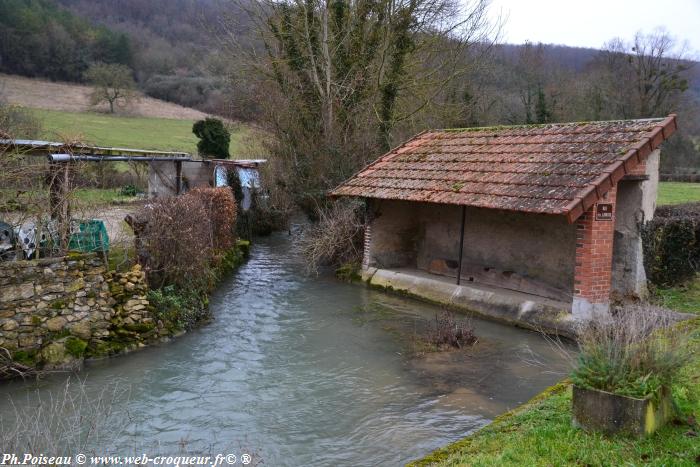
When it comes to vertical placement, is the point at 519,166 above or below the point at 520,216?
above

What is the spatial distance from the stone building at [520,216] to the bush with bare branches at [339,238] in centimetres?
111

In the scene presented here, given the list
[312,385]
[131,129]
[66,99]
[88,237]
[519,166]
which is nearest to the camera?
[312,385]

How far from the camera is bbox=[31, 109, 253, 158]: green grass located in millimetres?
37194

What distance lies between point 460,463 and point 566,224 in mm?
7908

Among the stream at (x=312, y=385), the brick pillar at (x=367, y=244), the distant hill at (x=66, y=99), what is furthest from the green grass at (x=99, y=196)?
the distant hill at (x=66, y=99)

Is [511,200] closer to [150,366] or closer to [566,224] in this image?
[566,224]

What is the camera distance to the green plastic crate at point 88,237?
9.69m

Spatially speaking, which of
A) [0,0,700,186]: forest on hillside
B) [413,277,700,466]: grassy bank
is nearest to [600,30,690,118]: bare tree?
[0,0,700,186]: forest on hillside

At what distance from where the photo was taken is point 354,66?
19.4m

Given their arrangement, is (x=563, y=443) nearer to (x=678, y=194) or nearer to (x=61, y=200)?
(x=61, y=200)

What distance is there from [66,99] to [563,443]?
5588 cm

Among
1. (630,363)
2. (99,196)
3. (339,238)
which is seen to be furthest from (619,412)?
(99,196)

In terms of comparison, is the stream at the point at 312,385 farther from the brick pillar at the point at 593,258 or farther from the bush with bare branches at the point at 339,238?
the bush with bare branches at the point at 339,238

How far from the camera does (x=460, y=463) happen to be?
502cm
